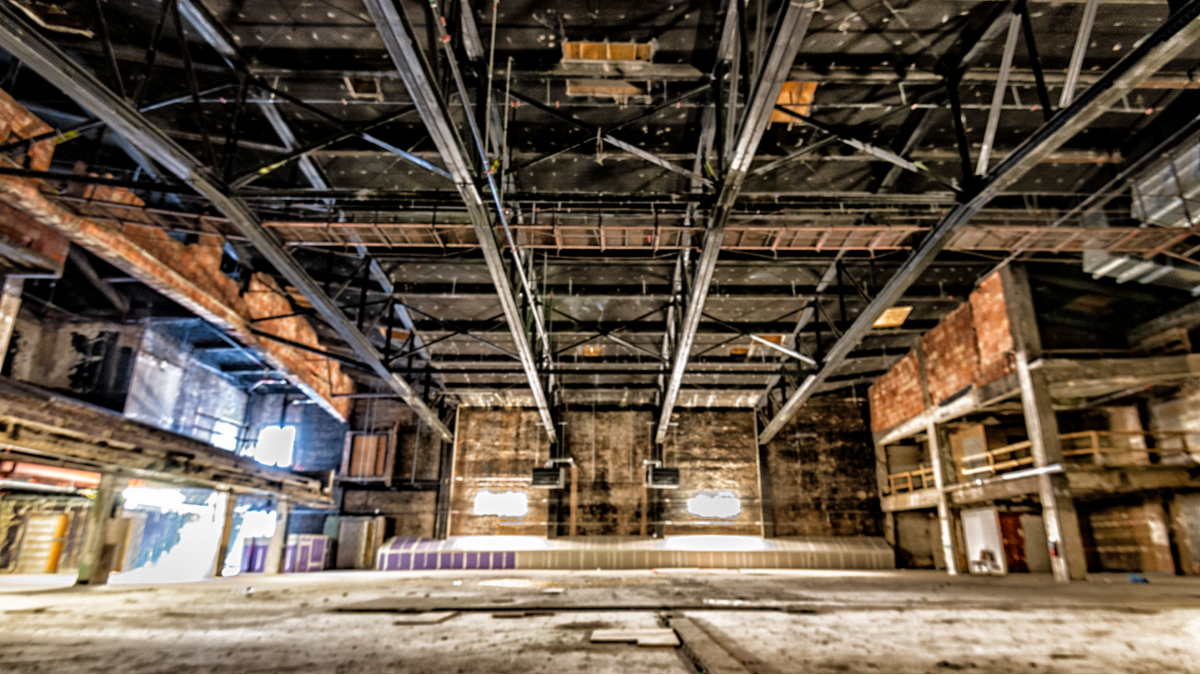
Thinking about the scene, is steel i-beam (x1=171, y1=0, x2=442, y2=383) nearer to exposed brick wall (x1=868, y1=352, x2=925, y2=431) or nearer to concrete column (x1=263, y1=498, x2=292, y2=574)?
→ concrete column (x1=263, y1=498, x2=292, y2=574)

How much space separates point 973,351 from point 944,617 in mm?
11928

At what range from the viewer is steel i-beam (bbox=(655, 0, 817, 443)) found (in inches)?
193

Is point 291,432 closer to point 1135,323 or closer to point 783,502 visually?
point 783,502

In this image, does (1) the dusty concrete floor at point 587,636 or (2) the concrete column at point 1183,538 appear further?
(2) the concrete column at point 1183,538

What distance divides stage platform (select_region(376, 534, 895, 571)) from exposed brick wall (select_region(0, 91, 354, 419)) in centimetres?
638

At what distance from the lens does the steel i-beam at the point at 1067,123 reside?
4.86 meters

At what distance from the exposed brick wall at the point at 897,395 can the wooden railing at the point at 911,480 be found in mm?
1562

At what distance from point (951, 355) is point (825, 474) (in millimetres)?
6411

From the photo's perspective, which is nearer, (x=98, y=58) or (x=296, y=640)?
(x=296, y=640)

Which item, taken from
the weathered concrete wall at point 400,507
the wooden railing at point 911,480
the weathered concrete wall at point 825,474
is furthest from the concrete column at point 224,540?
the wooden railing at point 911,480

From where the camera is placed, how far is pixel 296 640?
3582 mm

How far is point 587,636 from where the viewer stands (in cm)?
357

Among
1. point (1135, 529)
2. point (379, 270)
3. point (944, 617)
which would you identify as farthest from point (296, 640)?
point (1135, 529)

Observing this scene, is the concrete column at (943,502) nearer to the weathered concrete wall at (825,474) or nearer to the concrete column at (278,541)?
the weathered concrete wall at (825,474)
